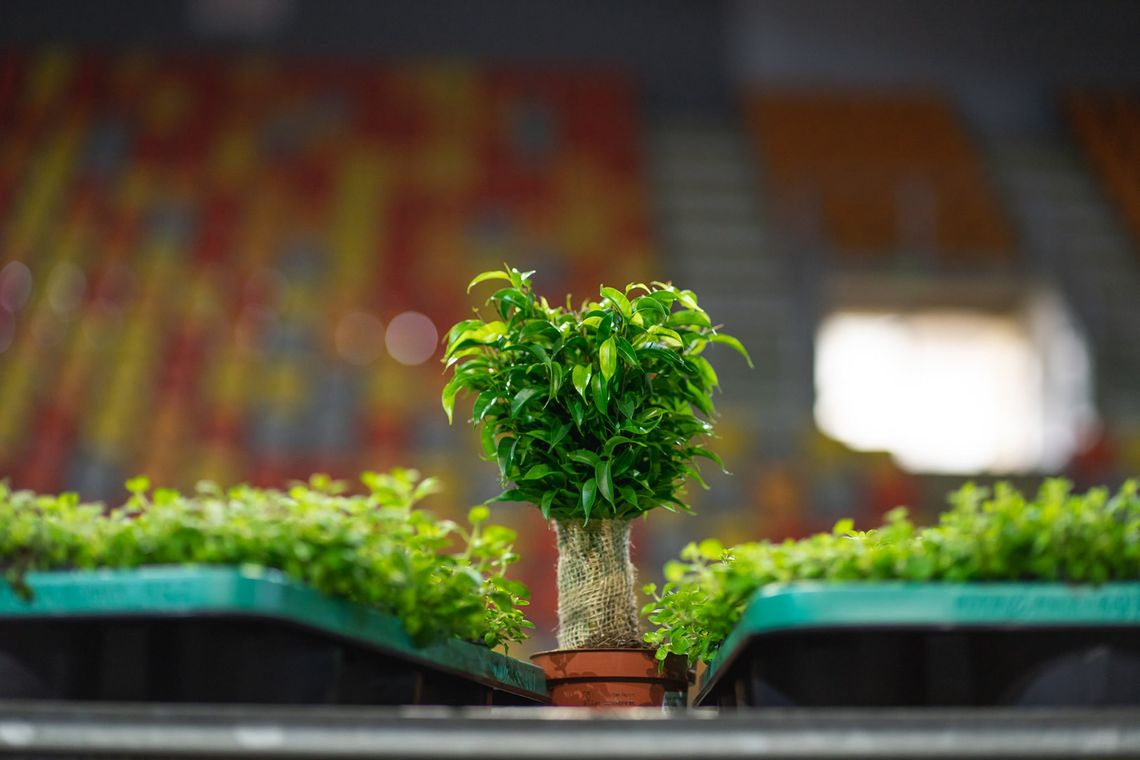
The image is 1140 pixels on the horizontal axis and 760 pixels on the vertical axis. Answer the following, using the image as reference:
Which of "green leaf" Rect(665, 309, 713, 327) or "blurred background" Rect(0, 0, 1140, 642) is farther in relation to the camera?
"blurred background" Rect(0, 0, 1140, 642)

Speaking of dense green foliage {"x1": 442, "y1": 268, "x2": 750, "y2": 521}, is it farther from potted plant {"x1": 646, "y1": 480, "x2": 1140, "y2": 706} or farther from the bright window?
the bright window

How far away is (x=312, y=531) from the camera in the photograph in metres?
0.79

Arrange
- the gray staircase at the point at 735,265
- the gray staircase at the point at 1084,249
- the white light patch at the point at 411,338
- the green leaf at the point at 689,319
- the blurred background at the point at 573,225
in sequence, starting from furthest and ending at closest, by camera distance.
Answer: the gray staircase at the point at 1084,249
the white light patch at the point at 411,338
the gray staircase at the point at 735,265
the blurred background at the point at 573,225
the green leaf at the point at 689,319

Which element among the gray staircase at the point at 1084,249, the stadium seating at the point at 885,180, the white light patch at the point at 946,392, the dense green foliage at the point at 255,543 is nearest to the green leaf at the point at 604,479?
the dense green foliage at the point at 255,543

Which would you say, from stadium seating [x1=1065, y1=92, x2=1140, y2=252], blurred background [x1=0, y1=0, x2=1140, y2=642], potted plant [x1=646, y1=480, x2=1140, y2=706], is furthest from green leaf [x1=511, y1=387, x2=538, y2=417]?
stadium seating [x1=1065, y1=92, x2=1140, y2=252]

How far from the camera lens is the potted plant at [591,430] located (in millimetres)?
1146

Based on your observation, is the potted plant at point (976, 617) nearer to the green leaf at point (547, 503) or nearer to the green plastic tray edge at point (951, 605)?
the green plastic tray edge at point (951, 605)

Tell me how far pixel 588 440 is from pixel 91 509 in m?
0.45

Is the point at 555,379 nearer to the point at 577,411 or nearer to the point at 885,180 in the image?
the point at 577,411

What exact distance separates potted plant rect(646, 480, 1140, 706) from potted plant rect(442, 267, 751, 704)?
0.35 metres

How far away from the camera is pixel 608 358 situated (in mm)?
1106

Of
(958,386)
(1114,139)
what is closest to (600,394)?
(958,386)

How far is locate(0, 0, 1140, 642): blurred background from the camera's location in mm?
4402

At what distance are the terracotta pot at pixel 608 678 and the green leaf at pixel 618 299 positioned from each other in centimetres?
27
